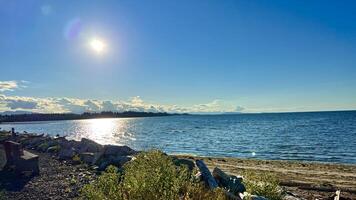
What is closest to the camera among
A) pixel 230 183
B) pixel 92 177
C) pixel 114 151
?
pixel 230 183

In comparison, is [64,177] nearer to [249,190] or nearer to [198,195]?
[249,190]

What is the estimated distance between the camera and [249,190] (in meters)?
12.8

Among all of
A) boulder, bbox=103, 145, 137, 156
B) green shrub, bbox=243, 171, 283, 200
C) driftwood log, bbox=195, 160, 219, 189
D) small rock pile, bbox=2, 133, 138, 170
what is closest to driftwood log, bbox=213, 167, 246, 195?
green shrub, bbox=243, 171, 283, 200

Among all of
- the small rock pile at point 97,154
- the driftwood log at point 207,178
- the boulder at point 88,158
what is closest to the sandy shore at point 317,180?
the driftwood log at point 207,178

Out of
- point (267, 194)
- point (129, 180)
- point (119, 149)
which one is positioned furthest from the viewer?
point (119, 149)

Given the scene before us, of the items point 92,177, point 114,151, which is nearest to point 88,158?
point 114,151

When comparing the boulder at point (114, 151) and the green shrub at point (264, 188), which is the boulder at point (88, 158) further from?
the green shrub at point (264, 188)

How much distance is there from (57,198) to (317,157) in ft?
114

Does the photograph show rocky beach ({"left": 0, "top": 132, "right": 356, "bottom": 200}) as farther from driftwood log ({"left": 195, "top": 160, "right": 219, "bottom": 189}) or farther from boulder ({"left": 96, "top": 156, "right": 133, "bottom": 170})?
driftwood log ({"left": 195, "top": 160, "right": 219, "bottom": 189})

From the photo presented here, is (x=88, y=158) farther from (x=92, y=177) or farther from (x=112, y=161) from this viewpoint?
(x=92, y=177)

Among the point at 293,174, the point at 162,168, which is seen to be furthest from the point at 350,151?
the point at 162,168

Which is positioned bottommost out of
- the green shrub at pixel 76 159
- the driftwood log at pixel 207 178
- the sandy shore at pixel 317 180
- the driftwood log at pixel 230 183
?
the sandy shore at pixel 317 180

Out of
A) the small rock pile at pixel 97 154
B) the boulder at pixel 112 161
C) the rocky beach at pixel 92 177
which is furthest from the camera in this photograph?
the small rock pile at pixel 97 154

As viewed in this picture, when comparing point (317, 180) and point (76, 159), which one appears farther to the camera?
point (76, 159)
